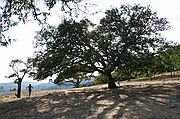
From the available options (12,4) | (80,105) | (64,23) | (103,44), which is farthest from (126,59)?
(12,4)

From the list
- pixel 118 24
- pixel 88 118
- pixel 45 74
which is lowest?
pixel 88 118

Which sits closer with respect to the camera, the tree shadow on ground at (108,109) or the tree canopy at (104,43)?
the tree shadow on ground at (108,109)

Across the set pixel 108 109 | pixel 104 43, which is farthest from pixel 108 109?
pixel 104 43

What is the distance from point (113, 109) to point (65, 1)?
6.79 meters

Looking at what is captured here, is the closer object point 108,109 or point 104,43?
point 108,109

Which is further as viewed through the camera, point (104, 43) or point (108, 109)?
point (104, 43)

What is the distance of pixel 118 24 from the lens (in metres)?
30.0

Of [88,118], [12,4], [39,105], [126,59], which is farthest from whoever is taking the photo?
[126,59]

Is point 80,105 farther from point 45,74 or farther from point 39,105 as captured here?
point 45,74

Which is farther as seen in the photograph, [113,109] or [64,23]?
[64,23]

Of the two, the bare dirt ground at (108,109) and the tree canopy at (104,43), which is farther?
the tree canopy at (104,43)

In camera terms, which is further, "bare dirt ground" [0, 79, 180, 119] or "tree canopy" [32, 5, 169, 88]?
"tree canopy" [32, 5, 169, 88]

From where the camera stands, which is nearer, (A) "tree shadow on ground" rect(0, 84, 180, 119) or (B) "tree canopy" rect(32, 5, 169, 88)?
(A) "tree shadow on ground" rect(0, 84, 180, 119)

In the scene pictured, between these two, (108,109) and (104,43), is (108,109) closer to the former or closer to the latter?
(108,109)
